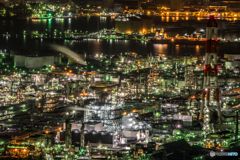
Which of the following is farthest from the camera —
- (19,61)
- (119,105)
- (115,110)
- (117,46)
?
(117,46)

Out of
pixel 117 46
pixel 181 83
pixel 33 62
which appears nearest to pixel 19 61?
pixel 33 62

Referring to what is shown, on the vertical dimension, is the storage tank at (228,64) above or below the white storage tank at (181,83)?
below

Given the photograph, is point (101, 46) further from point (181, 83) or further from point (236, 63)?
point (181, 83)

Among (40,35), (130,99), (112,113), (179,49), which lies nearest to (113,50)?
(179,49)

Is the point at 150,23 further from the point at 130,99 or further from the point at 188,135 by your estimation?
the point at 188,135

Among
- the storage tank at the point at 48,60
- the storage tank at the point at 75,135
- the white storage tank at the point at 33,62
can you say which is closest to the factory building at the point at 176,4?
the storage tank at the point at 48,60

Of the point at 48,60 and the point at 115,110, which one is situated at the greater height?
the point at 115,110

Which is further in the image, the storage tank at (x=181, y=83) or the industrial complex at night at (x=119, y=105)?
the storage tank at (x=181, y=83)

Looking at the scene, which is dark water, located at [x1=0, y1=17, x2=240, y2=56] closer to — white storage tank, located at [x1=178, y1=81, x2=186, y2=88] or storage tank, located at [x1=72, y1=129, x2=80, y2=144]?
white storage tank, located at [x1=178, y1=81, x2=186, y2=88]

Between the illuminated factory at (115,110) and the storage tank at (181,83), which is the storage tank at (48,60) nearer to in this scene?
the illuminated factory at (115,110)
